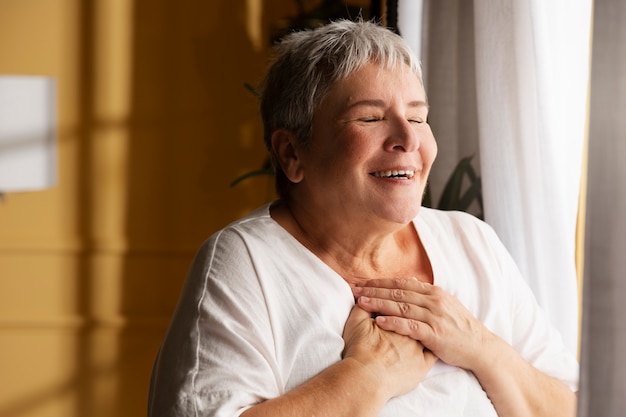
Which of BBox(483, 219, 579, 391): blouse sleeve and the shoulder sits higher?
the shoulder

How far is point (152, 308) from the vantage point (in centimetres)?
333

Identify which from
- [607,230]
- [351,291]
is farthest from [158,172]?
[607,230]

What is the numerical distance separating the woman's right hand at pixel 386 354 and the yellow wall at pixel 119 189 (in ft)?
6.14

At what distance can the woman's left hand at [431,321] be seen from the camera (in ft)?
4.72

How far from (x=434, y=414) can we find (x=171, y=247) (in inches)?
82.0

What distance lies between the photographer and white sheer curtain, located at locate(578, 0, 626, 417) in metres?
1.06

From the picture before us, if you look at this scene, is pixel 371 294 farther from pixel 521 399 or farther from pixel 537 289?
pixel 537 289

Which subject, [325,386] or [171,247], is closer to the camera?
[325,386]

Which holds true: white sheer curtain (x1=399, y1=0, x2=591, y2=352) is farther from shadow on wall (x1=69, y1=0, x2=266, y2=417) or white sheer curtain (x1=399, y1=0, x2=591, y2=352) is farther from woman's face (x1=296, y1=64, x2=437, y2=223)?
shadow on wall (x1=69, y1=0, x2=266, y2=417)

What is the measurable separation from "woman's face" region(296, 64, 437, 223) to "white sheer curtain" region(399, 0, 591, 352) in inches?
19.5

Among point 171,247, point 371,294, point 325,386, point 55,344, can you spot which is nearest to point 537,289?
point 371,294

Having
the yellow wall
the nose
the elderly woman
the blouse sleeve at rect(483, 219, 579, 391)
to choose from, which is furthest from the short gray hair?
the yellow wall

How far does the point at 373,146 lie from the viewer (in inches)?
57.5

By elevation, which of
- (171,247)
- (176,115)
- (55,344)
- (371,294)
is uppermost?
(176,115)
